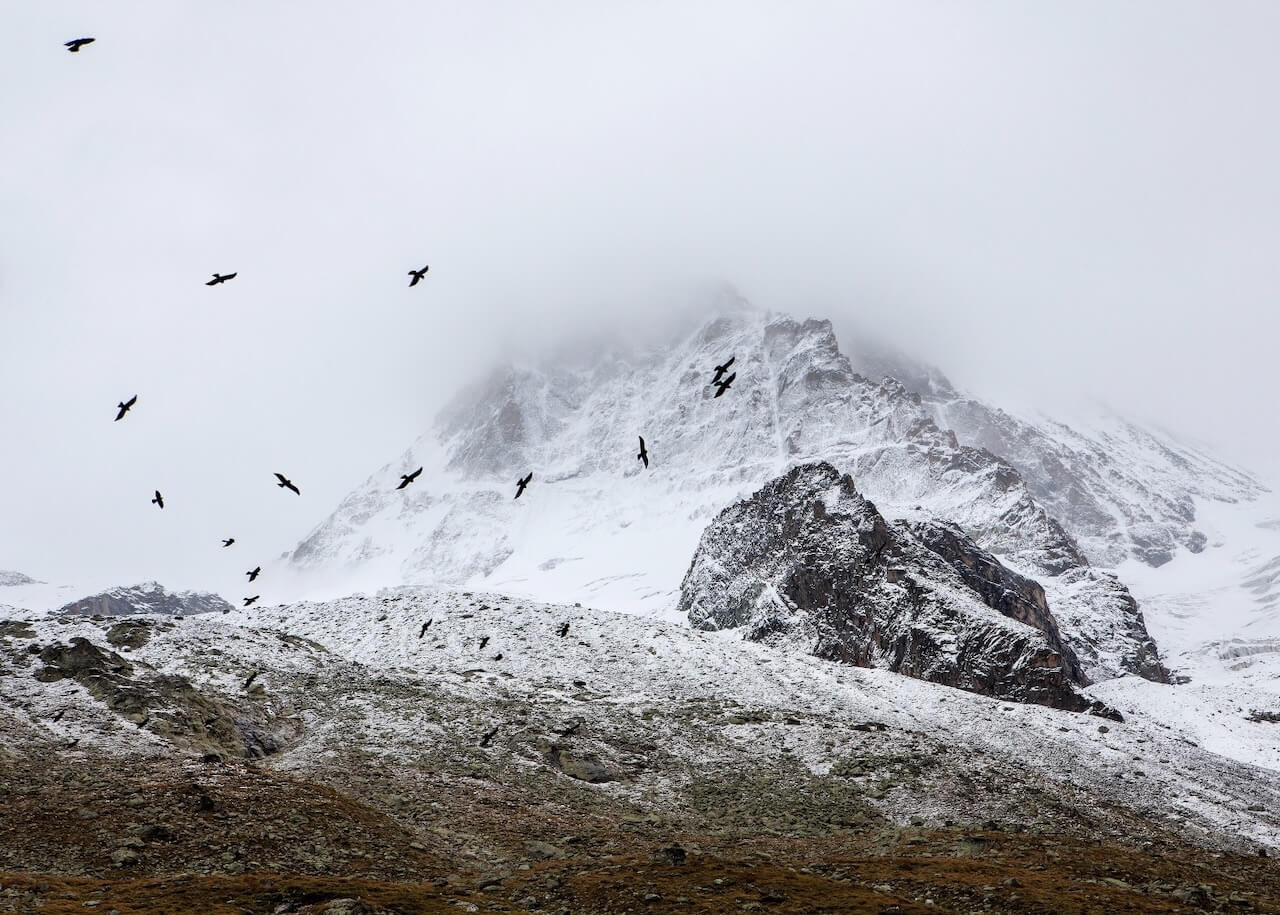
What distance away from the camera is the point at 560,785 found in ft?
147

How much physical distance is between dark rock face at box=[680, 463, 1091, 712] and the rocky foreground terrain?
1271 inches

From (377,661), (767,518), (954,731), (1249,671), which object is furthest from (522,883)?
(1249,671)

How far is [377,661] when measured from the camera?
7119cm

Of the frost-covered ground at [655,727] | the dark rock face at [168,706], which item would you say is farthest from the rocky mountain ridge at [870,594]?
the dark rock face at [168,706]

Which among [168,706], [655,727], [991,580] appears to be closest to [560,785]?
[655,727]

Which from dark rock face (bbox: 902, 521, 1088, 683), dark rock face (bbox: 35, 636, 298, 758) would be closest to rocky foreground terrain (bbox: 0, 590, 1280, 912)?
dark rock face (bbox: 35, 636, 298, 758)

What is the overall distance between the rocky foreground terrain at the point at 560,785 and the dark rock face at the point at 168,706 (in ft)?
0.56

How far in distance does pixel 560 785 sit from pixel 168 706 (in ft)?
69.1

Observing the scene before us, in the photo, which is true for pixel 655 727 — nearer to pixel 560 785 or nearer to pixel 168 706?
pixel 560 785

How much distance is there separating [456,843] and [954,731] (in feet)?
132

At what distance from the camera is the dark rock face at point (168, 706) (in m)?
43.7

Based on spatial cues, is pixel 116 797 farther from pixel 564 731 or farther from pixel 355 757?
pixel 564 731

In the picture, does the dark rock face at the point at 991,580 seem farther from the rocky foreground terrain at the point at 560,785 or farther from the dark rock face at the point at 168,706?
the dark rock face at the point at 168,706

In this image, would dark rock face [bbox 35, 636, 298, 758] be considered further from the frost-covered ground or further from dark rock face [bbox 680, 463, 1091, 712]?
dark rock face [bbox 680, 463, 1091, 712]
